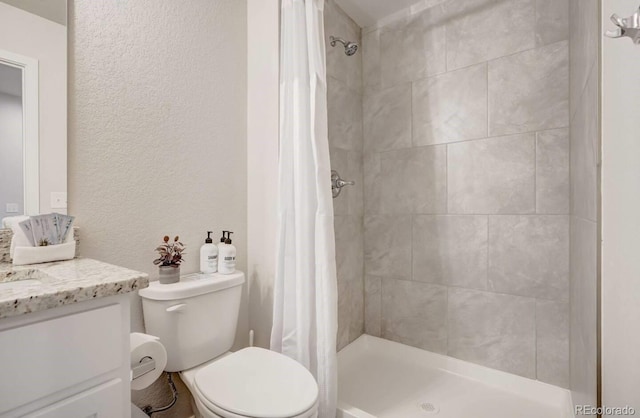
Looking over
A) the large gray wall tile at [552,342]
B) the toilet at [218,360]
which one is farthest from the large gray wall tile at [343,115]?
the large gray wall tile at [552,342]

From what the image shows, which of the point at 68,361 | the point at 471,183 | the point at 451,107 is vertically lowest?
the point at 68,361

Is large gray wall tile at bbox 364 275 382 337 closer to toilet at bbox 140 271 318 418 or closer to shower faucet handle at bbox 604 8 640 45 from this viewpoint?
toilet at bbox 140 271 318 418

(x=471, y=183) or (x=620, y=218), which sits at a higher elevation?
(x=471, y=183)

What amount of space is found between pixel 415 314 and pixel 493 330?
1.40ft

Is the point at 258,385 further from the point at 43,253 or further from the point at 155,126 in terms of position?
the point at 155,126

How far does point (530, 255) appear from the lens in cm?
151

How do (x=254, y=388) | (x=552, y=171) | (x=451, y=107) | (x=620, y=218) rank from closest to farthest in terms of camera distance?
(x=620, y=218), (x=254, y=388), (x=552, y=171), (x=451, y=107)

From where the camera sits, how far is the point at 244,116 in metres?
1.57

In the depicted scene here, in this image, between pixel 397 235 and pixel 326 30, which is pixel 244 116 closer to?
pixel 326 30

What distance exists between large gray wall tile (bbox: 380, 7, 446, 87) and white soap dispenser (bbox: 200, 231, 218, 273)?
1.51m

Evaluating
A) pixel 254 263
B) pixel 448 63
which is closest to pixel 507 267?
pixel 448 63

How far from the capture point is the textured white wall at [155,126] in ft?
3.44

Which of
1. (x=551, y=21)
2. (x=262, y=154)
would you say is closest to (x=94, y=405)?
(x=262, y=154)

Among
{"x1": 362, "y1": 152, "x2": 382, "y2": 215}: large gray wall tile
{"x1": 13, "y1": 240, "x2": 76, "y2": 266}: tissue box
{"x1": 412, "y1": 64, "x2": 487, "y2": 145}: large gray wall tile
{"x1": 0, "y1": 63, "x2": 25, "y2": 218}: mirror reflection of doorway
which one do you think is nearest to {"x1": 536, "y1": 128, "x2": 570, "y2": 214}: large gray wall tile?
{"x1": 412, "y1": 64, "x2": 487, "y2": 145}: large gray wall tile
